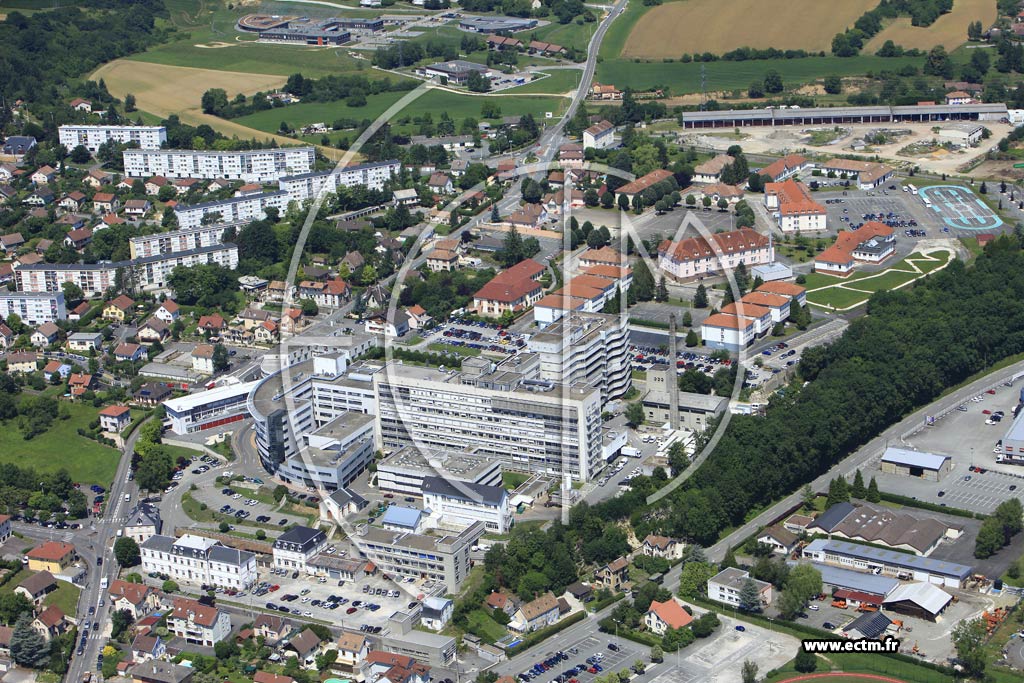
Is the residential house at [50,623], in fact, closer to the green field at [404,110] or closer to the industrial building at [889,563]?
the industrial building at [889,563]

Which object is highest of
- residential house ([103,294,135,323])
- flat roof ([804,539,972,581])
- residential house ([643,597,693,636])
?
residential house ([103,294,135,323])

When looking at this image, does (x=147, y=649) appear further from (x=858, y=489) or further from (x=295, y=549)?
(x=858, y=489)

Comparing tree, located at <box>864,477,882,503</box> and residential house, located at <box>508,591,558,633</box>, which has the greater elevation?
tree, located at <box>864,477,882,503</box>

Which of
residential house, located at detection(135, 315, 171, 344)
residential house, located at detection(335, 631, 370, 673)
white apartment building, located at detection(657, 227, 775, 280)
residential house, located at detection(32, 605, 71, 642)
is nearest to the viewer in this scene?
residential house, located at detection(335, 631, 370, 673)

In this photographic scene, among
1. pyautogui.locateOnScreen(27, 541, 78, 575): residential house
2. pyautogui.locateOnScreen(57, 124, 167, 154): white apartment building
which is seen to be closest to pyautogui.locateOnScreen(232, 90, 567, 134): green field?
pyautogui.locateOnScreen(57, 124, 167, 154): white apartment building

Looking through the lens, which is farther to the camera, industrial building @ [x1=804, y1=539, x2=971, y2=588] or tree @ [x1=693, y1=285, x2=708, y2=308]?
tree @ [x1=693, y1=285, x2=708, y2=308]

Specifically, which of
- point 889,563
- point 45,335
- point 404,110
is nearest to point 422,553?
point 889,563

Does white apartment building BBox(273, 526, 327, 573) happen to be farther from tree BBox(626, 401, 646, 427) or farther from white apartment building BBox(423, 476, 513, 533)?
tree BBox(626, 401, 646, 427)

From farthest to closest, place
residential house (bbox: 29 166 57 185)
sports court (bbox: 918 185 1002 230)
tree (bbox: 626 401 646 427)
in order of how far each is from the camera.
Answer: residential house (bbox: 29 166 57 185) → sports court (bbox: 918 185 1002 230) → tree (bbox: 626 401 646 427)
